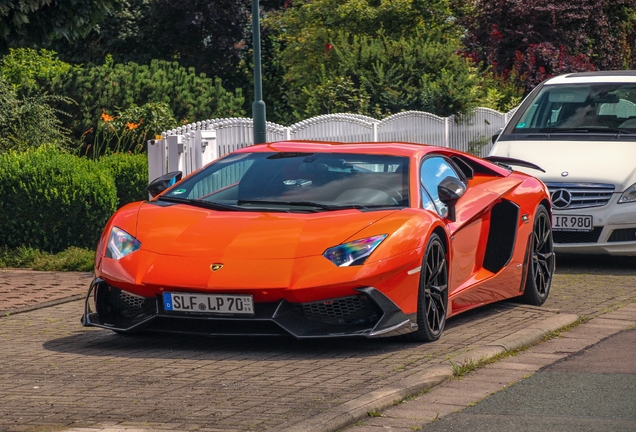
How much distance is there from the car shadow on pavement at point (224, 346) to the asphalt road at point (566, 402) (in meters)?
0.86

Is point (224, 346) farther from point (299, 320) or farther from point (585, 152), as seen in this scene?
point (585, 152)

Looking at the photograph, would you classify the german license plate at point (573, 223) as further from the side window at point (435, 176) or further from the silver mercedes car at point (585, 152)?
the side window at point (435, 176)

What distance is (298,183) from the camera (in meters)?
8.36

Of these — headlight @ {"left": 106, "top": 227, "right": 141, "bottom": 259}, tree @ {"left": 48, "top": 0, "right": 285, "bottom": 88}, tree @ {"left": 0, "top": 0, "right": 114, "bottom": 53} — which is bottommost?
headlight @ {"left": 106, "top": 227, "right": 141, "bottom": 259}

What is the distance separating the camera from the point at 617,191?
11.9m

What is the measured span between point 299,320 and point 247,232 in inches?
26.8

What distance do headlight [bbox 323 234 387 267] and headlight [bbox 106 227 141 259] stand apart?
3.97 ft

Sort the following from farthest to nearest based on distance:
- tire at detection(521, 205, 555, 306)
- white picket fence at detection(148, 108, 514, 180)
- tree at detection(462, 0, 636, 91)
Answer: tree at detection(462, 0, 636, 91) → white picket fence at detection(148, 108, 514, 180) → tire at detection(521, 205, 555, 306)

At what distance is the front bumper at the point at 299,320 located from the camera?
7301 millimetres

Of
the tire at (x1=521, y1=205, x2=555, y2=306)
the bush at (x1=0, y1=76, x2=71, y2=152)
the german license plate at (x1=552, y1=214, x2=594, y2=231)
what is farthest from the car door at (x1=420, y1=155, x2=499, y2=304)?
the bush at (x1=0, y1=76, x2=71, y2=152)

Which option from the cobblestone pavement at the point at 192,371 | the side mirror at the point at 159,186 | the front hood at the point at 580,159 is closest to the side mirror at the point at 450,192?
the cobblestone pavement at the point at 192,371

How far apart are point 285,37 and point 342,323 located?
22.5 m

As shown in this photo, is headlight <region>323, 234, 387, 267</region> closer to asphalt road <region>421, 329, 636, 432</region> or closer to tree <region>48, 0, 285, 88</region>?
asphalt road <region>421, 329, 636, 432</region>

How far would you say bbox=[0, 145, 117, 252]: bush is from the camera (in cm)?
1309
